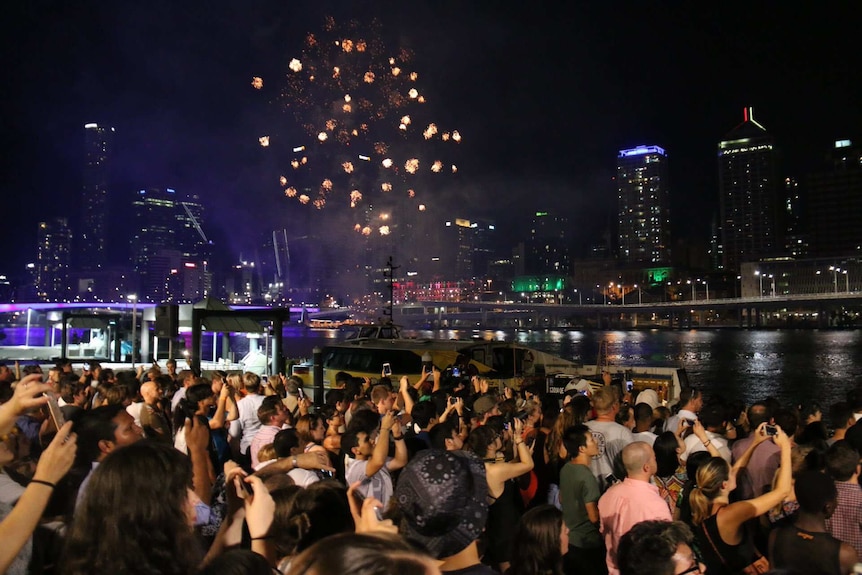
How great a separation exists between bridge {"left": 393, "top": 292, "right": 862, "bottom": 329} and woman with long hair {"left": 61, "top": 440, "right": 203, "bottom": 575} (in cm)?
12541

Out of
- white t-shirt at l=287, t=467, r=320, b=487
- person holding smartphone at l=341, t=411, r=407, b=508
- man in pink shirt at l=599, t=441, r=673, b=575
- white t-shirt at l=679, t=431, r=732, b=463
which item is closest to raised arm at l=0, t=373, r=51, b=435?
white t-shirt at l=287, t=467, r=320, b=487

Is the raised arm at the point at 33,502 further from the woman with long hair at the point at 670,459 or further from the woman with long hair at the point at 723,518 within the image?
the woman with long hair at the point at 670,459

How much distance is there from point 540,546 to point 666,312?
163277 mm

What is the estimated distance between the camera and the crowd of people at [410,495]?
2512 millimetres

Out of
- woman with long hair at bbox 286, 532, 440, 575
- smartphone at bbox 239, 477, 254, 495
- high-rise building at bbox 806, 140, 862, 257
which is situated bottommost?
smartphone at bbox 239, 477, 254, 495

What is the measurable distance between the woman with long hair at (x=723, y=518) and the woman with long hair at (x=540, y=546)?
1.20 metres

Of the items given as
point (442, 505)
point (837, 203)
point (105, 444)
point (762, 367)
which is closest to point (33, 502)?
point (105, 444)

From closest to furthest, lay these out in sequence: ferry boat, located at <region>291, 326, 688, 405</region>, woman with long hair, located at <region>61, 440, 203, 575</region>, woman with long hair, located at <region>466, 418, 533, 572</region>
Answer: woman with long hair, located at <region>61, 440, 203, 575</region> < woman with long hair, located at <region>466, 418, 533, 572</region> < ferry boat, located at <region>291, 326, 688, 405</region>

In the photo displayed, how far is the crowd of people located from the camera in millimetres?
2512

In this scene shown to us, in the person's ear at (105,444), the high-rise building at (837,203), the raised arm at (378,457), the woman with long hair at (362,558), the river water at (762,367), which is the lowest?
the river water at (762,367)

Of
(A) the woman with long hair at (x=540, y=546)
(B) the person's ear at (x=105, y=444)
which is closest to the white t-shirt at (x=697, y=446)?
(A) the woman with long hair at (x=540, y=546)

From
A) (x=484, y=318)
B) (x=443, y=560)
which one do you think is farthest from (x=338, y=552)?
(x=484, y=318)

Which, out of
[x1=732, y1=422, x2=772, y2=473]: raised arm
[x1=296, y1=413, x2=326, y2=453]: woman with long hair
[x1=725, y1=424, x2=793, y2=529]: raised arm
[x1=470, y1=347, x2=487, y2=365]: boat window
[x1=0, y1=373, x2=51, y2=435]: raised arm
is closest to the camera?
[x1=0, y1=373, x2=51, y2=435]: raised arm

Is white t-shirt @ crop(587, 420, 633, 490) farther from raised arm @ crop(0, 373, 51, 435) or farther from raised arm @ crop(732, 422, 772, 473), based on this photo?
raised arm @ crop(0, 373, 51, 435)
